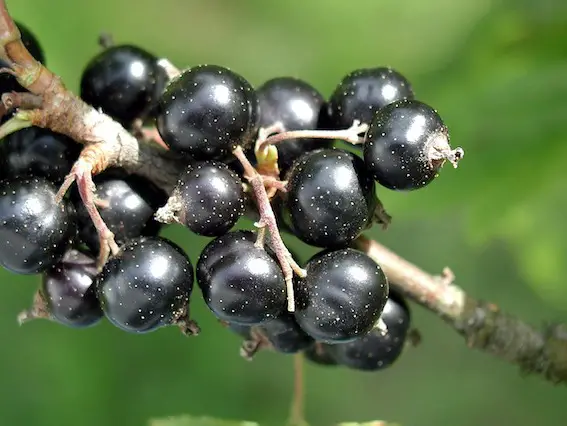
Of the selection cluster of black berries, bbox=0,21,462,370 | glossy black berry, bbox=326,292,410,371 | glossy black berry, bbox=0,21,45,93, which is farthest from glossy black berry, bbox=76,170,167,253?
glossy black berry, bbox=326,292,410,371

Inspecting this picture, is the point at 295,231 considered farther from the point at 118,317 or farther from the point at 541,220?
the point at 541,220

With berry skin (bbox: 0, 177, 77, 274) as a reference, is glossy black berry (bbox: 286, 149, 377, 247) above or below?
above

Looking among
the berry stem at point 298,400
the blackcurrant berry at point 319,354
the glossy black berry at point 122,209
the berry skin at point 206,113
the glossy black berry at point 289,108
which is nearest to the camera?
the berry skin at point 206,113

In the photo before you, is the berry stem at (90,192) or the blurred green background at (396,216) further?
the blurred green background at (396,216)

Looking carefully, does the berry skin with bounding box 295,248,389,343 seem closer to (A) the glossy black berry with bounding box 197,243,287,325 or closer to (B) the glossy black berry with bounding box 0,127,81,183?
(A) the glossy black berry with bounding box 197,243,287,325

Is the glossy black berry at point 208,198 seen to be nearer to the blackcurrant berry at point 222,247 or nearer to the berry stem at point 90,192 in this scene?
the blackcurrant berry at point 222,247

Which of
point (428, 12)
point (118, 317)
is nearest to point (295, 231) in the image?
point (118, 317)

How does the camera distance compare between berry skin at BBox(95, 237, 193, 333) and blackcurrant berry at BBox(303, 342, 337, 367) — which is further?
blackcurrant berry at BBox(303, 342, 337, 367)

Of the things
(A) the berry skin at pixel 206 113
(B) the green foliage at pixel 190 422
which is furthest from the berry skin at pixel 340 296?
(B) the green foliage at pixel 190 422
